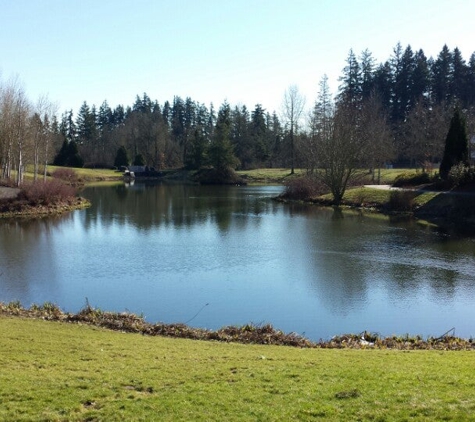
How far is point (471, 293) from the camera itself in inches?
695

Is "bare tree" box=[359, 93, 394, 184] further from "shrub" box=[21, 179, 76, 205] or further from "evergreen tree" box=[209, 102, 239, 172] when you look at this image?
"shrub" box=[21, 179, 76, 205]

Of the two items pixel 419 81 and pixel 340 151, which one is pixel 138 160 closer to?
pixel 419 81

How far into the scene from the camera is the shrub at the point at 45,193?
4156 cm

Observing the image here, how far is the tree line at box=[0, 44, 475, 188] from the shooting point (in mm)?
50969

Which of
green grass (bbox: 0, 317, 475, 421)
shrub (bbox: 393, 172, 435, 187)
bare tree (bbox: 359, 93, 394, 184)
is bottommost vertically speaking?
green grass (bbox: 0, 317, 475, 421)

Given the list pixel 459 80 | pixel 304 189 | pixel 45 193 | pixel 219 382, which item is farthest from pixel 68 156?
pixel 219 382

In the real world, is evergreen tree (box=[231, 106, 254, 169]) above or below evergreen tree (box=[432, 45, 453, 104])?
below

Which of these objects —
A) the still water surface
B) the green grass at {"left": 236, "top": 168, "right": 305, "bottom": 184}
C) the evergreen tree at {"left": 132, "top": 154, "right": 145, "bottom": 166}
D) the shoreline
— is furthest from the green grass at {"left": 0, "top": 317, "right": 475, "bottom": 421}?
the evergreen tree at {"left": 132, "top": 154, "right": 145, "bottom": 166}

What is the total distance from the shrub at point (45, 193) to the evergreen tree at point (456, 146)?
34.0 meters

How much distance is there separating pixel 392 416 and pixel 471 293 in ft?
44.0

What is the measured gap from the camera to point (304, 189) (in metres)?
55.1

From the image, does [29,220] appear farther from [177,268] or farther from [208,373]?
[208,373]

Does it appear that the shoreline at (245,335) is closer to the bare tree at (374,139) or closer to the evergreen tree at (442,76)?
the bare tree at (374,139)

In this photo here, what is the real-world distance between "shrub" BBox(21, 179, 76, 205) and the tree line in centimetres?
399
